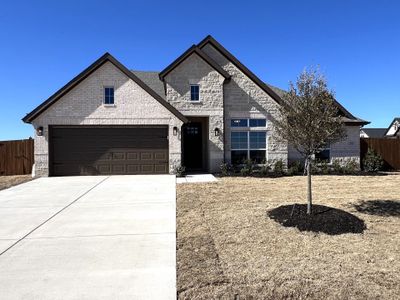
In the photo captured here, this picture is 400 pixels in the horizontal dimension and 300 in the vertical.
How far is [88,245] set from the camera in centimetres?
574

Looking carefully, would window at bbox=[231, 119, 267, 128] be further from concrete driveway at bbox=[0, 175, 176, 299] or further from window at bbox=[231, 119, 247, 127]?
concrete driveway at bbox=[0, 175, 176, 299]

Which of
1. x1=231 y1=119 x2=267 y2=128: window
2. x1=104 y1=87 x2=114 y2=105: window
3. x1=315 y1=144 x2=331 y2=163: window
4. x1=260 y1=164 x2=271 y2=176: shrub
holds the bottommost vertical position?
x1=260 y1=164 x2=271 y2=176: shrub

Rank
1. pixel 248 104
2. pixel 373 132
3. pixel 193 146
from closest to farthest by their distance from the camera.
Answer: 1. pixel 248 104
2. pixel 193 146
3. pixel 373 132

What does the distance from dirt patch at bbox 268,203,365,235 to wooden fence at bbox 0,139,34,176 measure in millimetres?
15352

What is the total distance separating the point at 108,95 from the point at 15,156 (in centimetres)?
671

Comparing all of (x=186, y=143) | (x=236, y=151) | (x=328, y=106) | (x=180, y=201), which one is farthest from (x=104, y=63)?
(x=328, y=106)

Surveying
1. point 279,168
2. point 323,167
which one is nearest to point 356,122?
point 323,167

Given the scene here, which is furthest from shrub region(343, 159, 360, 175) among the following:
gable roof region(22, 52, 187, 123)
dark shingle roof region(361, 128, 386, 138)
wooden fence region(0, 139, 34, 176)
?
dark shingle roof region(361, 128, 386, 138)

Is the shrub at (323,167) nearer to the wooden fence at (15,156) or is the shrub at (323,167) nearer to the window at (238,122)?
the window at (238,122)

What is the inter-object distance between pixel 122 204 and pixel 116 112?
25.8ft

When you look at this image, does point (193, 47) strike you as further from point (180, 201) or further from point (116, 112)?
point (180, 201)

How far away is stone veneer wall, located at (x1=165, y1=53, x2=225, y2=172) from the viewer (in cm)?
1723

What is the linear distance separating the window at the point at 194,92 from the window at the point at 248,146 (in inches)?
112

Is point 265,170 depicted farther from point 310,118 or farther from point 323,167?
point 310,118
